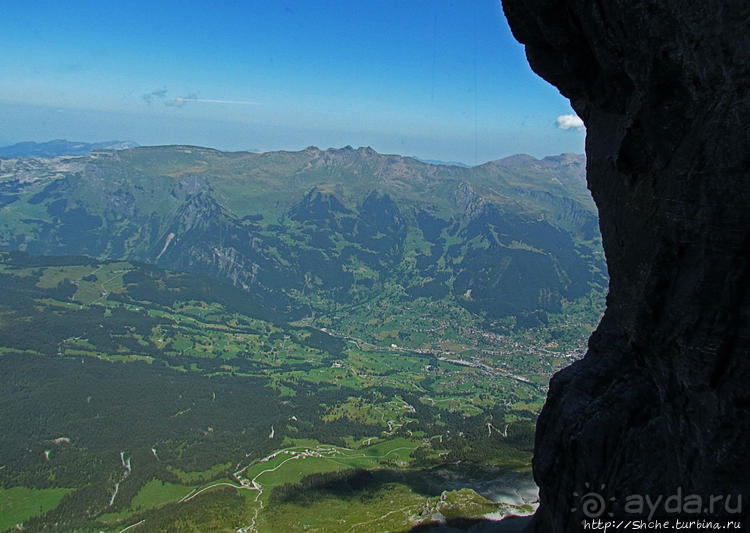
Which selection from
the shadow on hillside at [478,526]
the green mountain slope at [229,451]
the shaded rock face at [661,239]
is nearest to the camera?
the shaded rock face at [661,239]

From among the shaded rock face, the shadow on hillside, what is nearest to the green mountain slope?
the shadow on hillside

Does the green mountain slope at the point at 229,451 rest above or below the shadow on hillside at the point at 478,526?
below

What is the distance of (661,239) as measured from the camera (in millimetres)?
18625

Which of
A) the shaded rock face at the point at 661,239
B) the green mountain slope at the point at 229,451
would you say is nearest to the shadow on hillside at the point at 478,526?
the green mountain slope at the point at 229,451

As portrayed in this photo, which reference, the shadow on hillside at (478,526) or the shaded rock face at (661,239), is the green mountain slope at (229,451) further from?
the shaded rock face at (661,239)

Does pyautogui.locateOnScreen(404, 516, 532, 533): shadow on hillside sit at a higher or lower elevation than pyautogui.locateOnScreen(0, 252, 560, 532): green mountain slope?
higher

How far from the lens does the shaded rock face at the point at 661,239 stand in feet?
51.5

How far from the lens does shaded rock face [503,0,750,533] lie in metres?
15.7

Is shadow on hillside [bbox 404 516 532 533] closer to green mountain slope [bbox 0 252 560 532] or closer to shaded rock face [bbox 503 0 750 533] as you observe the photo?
green mountain slope [bbox 0 252 560 532]

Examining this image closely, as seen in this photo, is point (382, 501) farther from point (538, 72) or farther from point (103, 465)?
point (103, 465)

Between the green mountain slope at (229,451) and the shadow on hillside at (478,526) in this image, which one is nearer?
the shadow on hillside at (478,526)

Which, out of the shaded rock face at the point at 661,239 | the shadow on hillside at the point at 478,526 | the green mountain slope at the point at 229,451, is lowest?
the green mountain slope at the point at 229,451

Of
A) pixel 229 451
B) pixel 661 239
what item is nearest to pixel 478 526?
pixel 661 239

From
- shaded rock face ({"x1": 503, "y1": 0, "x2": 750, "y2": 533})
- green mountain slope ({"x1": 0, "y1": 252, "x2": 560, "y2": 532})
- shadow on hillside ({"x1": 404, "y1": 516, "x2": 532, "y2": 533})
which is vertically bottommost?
green mountain slope ({"x1": 0, "y1": 252, "x2": 560, "y2": 532})
